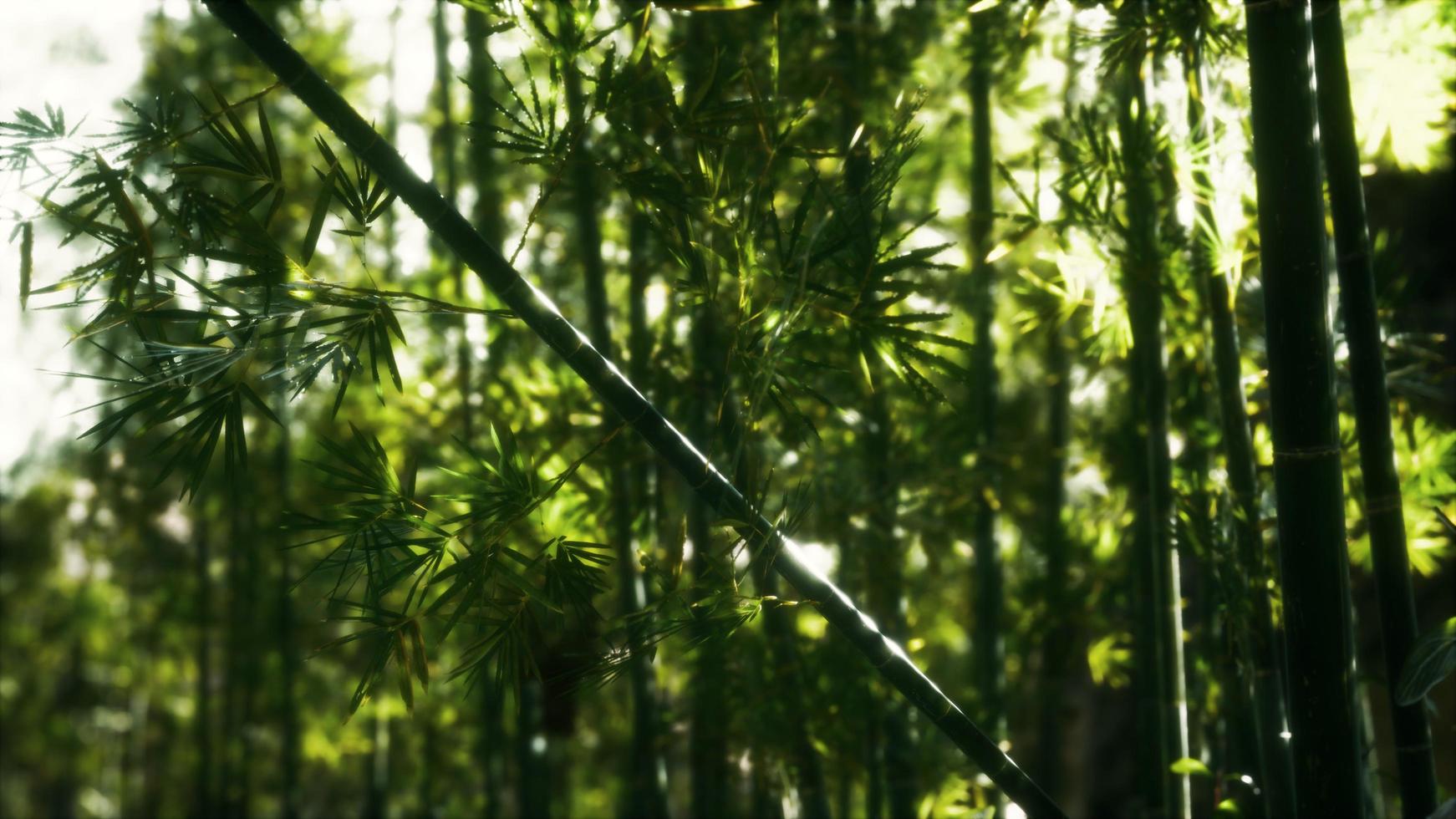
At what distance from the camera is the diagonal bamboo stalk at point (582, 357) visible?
122cm

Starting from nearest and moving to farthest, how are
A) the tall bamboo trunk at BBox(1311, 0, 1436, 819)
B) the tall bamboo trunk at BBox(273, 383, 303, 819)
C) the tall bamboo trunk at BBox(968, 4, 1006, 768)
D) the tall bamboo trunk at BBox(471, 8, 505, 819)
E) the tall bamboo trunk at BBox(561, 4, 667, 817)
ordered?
the tall bamboo trunk at BBox(1311, 0, 1436, 819)
the tall bamboo trunk at BBox(561, 4, 667, 817)
the tall bamboo trunk at BBox(968, 4, 1006, 768)
the tall bamboo trunk at BBox(471, 8, 505, 819)
the tall bamboo trunk at BBox(273, 383, 303, 819)

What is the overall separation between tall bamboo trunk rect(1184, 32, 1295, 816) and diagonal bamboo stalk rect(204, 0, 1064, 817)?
57cm

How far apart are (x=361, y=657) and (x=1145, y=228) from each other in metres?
4.87

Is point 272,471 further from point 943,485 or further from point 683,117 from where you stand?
point 683,117

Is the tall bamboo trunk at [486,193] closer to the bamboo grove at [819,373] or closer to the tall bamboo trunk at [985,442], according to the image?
the bamboo grove at [819,373]

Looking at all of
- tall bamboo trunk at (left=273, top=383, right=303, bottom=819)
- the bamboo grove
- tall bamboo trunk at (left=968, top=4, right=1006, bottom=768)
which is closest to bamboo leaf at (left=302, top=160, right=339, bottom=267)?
the bamboo grove

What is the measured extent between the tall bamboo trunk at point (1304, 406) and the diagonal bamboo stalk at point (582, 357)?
38 centimetres

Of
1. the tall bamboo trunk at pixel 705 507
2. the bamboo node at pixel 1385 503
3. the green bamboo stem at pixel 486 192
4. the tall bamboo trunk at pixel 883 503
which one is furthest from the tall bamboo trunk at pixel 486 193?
the bamboo node at pixel 1385 503

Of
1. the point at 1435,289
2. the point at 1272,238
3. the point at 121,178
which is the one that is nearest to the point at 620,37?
Answer: the point at 121,178

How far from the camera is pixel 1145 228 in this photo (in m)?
1.80

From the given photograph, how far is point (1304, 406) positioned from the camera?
1.28 m

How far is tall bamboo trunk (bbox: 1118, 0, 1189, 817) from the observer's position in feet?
5.70

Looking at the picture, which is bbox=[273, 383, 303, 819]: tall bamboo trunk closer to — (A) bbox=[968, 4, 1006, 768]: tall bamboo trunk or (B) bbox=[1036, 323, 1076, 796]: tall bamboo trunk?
(A) bbox=[968, 4, 1006, 768]: tall bamboo trunk

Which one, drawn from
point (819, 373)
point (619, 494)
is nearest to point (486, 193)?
point (619, 494)
